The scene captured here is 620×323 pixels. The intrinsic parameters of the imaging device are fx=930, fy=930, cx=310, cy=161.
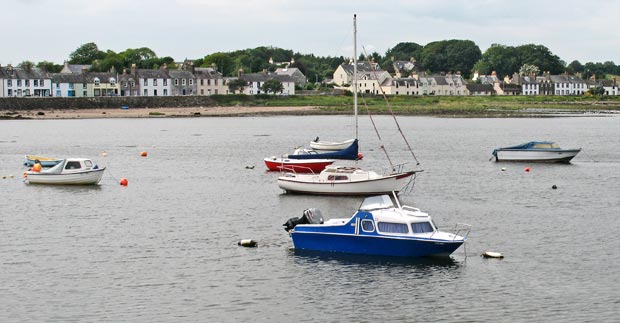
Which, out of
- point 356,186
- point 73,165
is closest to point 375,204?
point 356,186

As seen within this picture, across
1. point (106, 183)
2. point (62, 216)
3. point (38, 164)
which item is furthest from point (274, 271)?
point (38, 164)

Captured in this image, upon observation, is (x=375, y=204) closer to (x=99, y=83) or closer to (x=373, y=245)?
(x=373, y=245)

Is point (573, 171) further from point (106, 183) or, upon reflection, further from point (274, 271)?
point (274, 271)

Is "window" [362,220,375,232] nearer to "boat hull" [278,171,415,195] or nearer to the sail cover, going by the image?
"boat hull" [278,171,415,195]

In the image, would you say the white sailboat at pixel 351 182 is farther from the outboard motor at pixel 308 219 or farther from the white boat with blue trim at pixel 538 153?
the white boat with blue trim at pixel 538 153

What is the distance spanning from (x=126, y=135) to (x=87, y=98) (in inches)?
2357

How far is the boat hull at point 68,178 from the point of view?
198 ft

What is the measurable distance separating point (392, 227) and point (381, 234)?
51 cm

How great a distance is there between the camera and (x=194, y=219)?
48.0 meters

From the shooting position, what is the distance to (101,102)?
177 m

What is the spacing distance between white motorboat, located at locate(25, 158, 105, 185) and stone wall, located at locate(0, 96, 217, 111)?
111 metres

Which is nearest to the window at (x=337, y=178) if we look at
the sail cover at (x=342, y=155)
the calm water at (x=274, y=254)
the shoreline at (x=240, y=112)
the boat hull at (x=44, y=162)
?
the calm water at (x=274, y=254)

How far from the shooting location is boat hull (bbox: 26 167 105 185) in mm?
60406

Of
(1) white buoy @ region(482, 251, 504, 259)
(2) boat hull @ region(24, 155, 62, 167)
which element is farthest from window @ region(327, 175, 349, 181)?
(2) boat hull @ region(24, 155, 62, 167)
